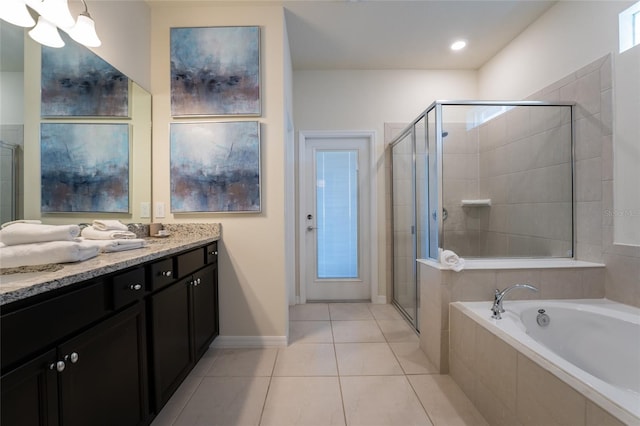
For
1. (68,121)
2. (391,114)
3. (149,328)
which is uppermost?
(391,114)

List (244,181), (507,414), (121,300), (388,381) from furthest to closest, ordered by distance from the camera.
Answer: (244,181) < (388,381) < (507,414) < (121,300)

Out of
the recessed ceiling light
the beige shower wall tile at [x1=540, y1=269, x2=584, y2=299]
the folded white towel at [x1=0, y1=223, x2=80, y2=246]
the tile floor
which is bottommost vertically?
the tile floor

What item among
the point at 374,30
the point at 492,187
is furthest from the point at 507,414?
the point at 374,30

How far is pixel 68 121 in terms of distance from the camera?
4.46 feet

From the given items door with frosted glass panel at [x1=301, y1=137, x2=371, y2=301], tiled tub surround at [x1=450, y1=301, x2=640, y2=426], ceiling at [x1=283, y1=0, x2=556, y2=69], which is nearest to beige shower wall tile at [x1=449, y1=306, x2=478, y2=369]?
tiled tub surround at [x1=450, y1=301, x2=640, y2=426]

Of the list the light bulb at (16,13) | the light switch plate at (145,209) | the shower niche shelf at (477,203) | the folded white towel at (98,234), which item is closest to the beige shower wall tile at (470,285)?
the shower niche shelf at (477,203)

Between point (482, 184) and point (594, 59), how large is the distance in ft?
3.61

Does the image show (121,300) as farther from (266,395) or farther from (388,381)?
(388,381)

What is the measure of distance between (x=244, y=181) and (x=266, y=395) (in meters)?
1.42

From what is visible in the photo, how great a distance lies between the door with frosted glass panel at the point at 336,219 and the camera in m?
3.03

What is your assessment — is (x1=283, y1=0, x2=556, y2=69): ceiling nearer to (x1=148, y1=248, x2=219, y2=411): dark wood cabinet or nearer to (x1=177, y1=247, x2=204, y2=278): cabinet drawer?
(x1=177, y1=247, x2=204, y2=278): cabinet drawer

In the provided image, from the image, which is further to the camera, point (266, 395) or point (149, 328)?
point (266, 395)

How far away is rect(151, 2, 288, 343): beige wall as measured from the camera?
2.04m

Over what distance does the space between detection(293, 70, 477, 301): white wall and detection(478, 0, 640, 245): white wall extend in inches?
29.6
